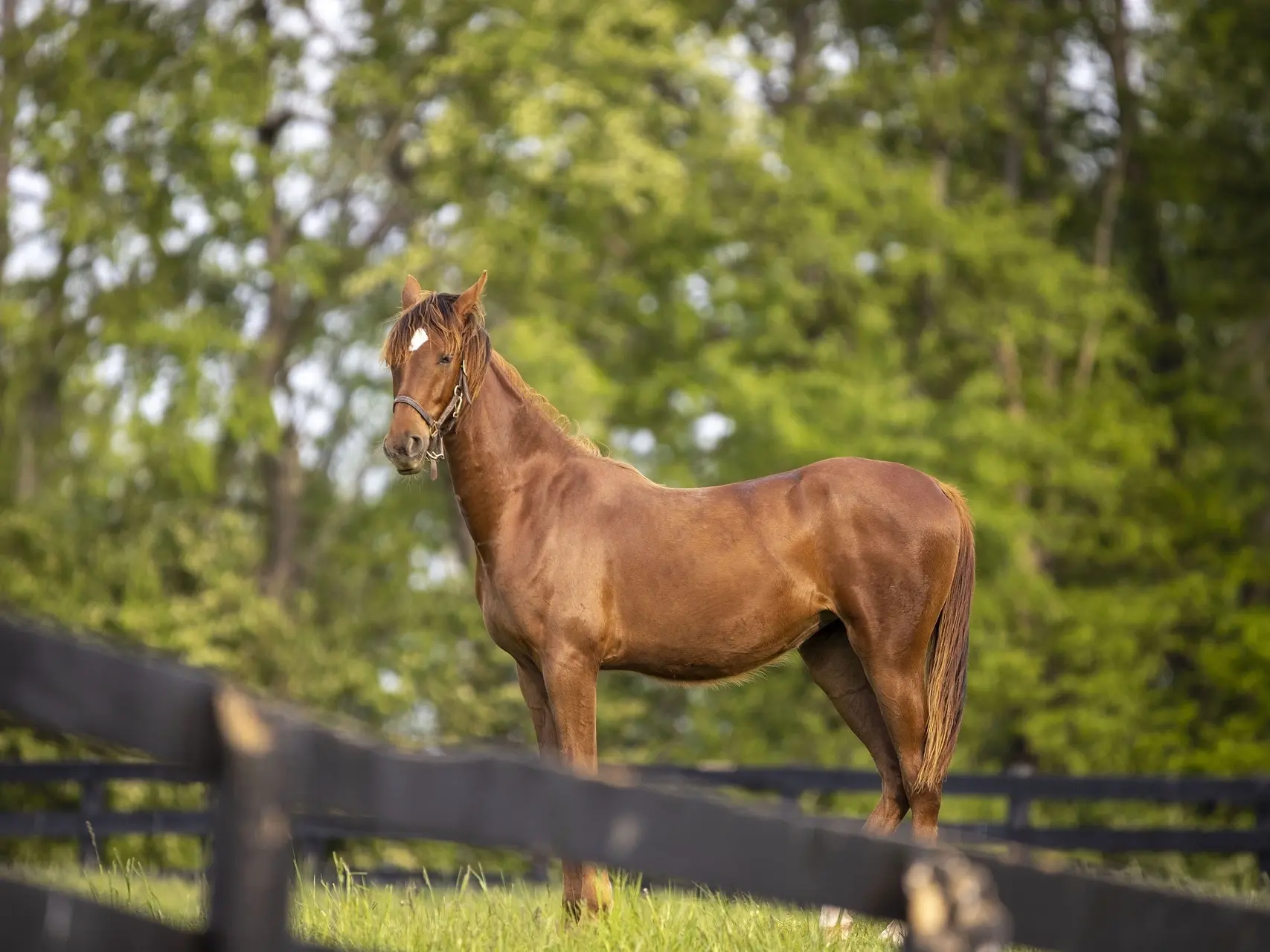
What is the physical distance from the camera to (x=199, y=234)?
19.4 metres

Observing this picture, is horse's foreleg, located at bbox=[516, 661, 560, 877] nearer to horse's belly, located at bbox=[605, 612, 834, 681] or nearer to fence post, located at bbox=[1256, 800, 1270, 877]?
horse's belly, located at bbox=[605, 612, 834, 681]

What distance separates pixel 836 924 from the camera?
174 inches

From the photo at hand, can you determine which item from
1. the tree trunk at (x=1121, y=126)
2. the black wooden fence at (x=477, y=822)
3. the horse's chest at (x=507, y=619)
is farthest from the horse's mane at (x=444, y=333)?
the tree trunk at (x=1121, y=126)

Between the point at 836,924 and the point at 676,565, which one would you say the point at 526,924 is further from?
the point at 676,565

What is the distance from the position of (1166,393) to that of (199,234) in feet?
44.9

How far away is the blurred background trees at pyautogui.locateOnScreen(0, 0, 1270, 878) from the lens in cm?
1797

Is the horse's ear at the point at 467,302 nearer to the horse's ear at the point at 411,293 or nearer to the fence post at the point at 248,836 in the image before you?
the horse's ear at the point at 411,293

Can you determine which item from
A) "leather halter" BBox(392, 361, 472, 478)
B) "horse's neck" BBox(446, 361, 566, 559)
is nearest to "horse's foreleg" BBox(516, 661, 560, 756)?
"horse's neck" BBox(446, 361, 566, 559)

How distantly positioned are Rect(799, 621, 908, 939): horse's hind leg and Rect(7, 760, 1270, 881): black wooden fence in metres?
2.69

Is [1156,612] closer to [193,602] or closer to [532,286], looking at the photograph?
[532,286]

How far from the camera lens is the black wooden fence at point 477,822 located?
92.1 inches

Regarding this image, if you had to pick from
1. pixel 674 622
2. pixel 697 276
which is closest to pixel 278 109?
pixel 697 276

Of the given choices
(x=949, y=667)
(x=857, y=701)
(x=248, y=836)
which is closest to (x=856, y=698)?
(x=857, y=701)

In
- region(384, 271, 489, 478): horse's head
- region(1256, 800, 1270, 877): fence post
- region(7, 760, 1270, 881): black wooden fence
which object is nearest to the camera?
region(384, 271, 489, 478): horse's head
